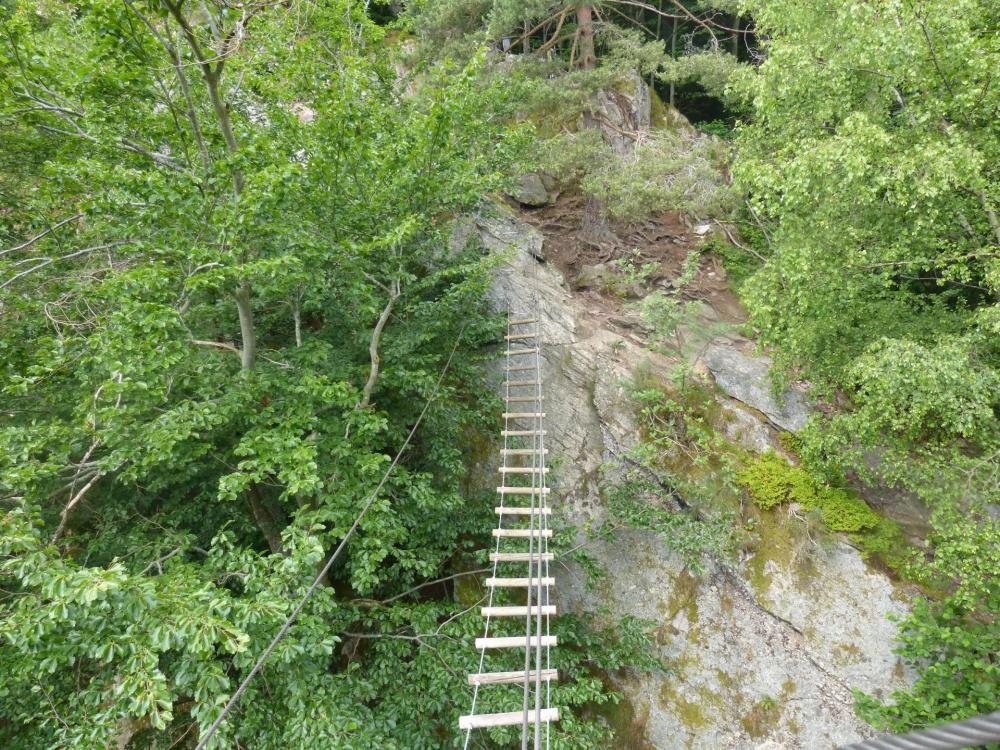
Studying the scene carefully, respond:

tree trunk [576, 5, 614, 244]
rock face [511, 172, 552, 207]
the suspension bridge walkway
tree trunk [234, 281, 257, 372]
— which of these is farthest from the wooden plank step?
rock face [511, 172, 552, 207]

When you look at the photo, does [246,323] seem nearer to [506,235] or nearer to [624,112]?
[506,235]

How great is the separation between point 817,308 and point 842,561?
9.50 ft

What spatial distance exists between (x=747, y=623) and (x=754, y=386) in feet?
10.4

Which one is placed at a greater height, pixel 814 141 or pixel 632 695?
pixel 814 141

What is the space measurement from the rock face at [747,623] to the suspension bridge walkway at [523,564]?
1.87 feet

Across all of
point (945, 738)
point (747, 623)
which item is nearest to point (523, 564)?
point (747, 623)

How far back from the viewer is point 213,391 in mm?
4422

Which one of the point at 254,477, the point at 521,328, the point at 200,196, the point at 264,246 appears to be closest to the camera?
the point at 254,477

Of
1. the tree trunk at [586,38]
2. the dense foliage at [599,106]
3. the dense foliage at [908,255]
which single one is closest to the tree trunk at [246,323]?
the dense foliage at [599,106]

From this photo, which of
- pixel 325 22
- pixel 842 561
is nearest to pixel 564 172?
pixel 325 22

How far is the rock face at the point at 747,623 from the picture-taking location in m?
4.96

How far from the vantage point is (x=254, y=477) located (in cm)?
368

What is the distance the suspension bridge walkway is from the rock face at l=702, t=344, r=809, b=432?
111 inches

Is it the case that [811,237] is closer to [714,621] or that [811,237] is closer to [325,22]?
[714,621]
